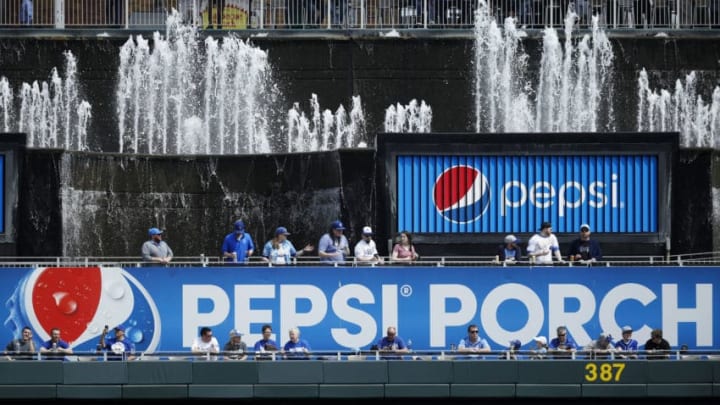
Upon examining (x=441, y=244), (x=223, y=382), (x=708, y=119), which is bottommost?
(x=223, y=382)

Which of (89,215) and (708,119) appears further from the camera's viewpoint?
(708,119)

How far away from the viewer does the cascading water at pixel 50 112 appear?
28297mm

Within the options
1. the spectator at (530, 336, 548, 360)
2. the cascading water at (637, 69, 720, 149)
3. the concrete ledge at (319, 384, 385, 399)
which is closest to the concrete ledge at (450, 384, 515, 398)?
the spectator at (530, 336, 548, 360)

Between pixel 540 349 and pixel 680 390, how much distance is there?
1.66 metres

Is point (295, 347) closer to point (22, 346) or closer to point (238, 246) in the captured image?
point (238, 246)

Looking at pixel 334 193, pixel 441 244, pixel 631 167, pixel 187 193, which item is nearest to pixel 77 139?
pixel 187 193

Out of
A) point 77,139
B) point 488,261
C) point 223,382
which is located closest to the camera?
point 223,382

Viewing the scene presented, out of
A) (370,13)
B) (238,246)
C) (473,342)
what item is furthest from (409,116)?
(473,342)

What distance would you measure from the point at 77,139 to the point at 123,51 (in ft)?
5.26

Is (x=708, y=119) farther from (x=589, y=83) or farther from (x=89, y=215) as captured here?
(x=89, y=215)

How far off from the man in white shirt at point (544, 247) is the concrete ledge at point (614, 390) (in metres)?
1.96

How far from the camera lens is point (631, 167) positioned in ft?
77.2

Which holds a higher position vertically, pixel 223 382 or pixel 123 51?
pixel 123 51

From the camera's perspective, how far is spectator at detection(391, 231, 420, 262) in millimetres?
21984
